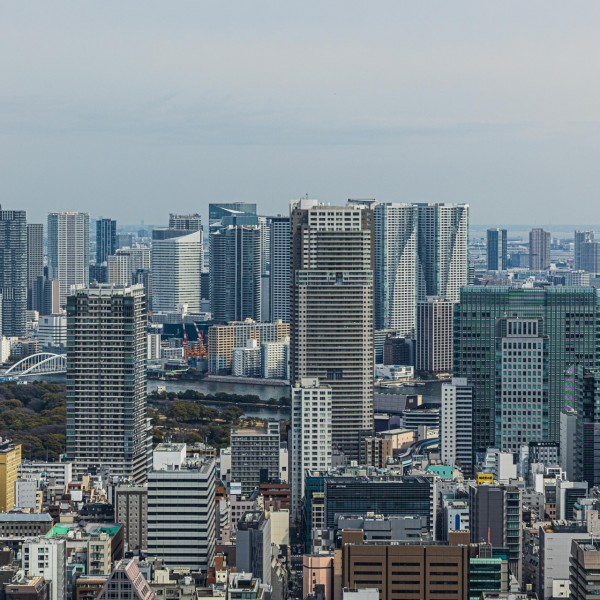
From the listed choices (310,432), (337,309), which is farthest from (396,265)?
(310,432)

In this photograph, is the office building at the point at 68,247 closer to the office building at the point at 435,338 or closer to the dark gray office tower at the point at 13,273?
the dark gray office tower at the point at 13,273

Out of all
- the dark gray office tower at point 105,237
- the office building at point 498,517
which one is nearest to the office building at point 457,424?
the office building at point 498,517

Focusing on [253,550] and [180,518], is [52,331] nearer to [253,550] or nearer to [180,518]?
[180,518]

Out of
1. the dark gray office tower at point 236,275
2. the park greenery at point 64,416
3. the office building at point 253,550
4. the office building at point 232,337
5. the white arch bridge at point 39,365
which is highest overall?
the dark gray office tower at point 236,275

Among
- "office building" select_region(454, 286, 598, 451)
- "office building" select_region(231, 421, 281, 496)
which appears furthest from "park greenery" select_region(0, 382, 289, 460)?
"office building" select_region(454, 286, 598, 451)

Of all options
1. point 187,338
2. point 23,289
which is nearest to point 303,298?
point 187,338

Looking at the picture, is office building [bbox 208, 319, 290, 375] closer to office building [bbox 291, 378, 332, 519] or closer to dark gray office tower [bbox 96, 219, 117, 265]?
dark gray office tower [bbox 96, 219, 117, 265]

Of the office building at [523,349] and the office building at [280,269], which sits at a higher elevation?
the office building at [280,269]
